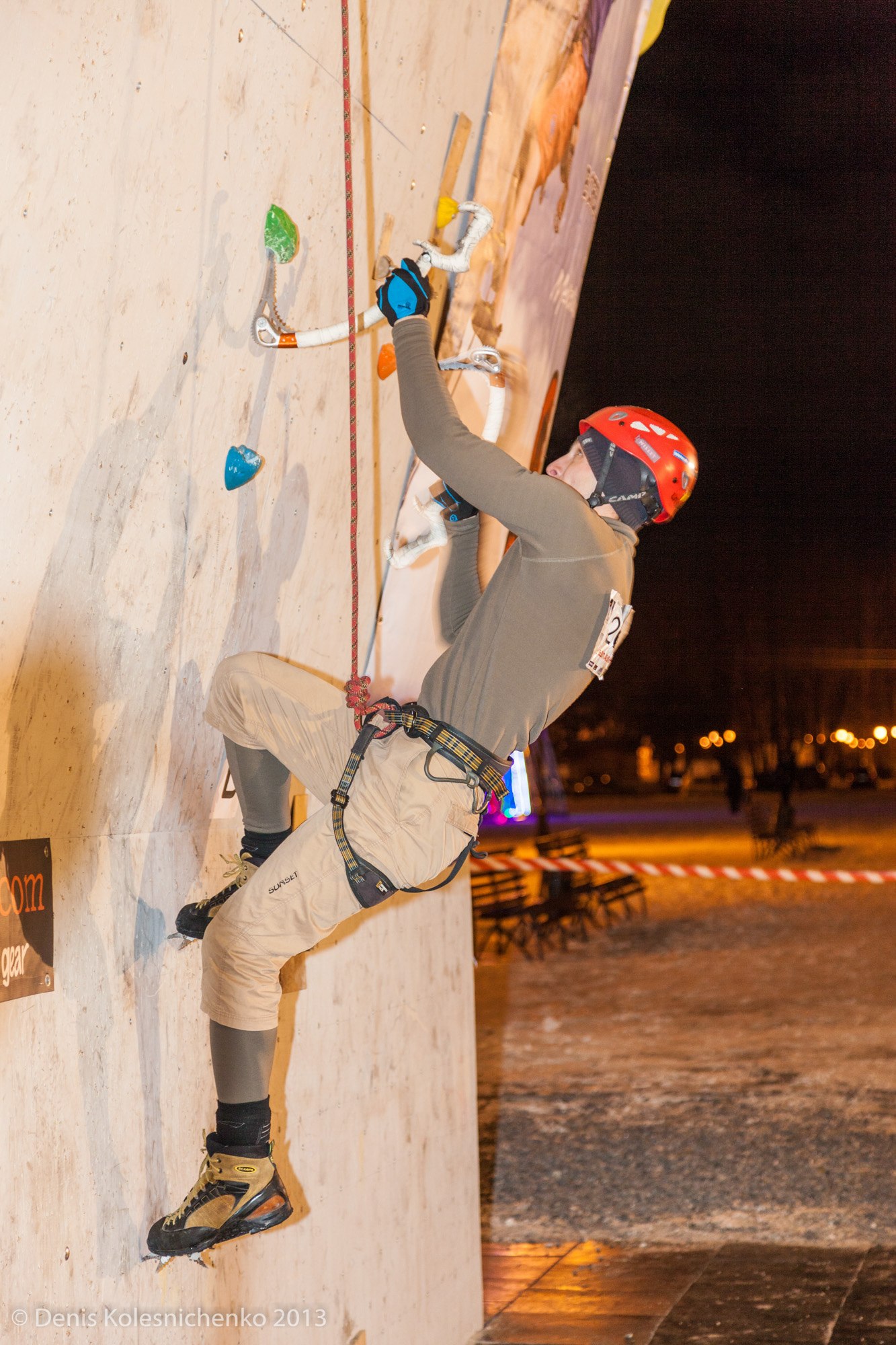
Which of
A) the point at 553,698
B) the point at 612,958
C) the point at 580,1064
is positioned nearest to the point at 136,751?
the point at 553,698

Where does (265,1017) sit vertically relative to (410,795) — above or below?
below

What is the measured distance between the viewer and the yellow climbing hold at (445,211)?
3.58m

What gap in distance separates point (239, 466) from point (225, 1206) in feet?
4.99

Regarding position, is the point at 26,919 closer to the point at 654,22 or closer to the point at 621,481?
the point at 621,481

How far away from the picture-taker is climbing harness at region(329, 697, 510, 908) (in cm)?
248

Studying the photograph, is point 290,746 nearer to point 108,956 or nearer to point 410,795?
point 410,795

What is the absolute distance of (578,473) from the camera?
265cm

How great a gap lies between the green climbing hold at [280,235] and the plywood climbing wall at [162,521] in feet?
0.11

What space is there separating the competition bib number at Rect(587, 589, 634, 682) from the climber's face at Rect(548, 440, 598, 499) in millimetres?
265

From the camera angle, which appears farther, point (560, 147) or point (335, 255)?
point (560, 147)

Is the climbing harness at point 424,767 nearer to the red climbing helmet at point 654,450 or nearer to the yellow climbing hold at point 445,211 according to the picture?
the red climbing helmet at point 654,450

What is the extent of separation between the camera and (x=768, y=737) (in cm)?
7519

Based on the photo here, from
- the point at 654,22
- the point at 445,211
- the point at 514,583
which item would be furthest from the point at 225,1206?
the point at 654,22

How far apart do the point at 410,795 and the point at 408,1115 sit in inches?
88.9
